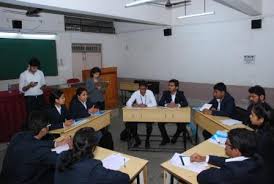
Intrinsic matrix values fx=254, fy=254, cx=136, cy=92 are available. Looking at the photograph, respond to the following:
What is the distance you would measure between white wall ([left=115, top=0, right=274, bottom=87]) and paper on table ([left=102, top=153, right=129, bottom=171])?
4897 mm

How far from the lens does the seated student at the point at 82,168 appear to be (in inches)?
74.0

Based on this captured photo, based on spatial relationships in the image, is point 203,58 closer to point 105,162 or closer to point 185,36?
point 185,36

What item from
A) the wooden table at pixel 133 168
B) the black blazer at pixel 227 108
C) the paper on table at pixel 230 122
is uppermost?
the black blazer at pixel 227 108

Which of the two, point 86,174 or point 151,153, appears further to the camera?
point 151,153

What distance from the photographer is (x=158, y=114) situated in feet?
15.0

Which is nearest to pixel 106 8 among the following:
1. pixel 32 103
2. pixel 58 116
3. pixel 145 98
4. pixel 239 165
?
pixel 145 98

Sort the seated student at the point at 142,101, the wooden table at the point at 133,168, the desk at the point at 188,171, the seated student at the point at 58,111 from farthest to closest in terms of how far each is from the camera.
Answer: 1. the seated student at the point at 142,101
2. the seated student at the point at 58,111
3. the wooden table at the point at 133,168
4. the desk at the point at 188,171

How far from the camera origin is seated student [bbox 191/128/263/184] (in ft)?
6.18

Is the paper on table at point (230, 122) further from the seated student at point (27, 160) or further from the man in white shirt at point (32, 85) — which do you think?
the man in white shirt at point (32, 85)

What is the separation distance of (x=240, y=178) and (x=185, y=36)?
612cm

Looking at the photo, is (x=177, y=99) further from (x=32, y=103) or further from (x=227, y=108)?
(x=32, y=103)

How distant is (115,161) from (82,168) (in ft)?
2.51

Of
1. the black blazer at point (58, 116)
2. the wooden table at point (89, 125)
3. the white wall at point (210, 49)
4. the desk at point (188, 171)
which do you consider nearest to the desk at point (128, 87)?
the white wall at point (210, 49)

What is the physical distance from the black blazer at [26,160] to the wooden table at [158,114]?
2331mm
